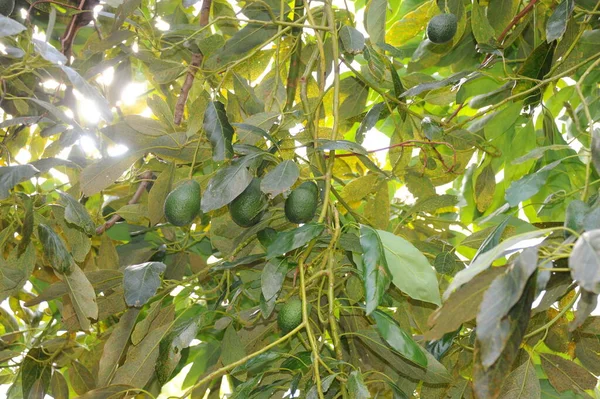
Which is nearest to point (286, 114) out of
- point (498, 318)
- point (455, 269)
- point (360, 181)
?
point (360, 181)

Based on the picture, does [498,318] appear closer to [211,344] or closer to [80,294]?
[80,294]

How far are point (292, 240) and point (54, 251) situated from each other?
1.20 feet

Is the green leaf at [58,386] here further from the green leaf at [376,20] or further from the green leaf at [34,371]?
the green leaf at [376,20]

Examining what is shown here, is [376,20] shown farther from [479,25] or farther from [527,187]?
[527,187]

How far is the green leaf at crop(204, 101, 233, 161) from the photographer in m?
0.87

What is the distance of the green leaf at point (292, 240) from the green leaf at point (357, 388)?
144mm

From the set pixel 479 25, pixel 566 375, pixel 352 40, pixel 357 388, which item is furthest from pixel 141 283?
pixel 479 25

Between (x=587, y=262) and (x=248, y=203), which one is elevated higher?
(x=587, y=262)

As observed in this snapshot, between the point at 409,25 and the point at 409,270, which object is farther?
the point at 409,25

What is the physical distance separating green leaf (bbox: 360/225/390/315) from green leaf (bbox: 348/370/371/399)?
3.4 inches

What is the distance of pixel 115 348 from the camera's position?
1.08 m

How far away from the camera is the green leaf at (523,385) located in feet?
2.76

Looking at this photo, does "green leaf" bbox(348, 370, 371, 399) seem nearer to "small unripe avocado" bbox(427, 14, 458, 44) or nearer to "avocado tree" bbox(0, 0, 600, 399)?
"avocado tree" bbox(0, 0, 600, 399)

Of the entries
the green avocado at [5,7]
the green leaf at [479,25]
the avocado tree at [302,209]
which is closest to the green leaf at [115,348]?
the avocado tree at [302,209]
